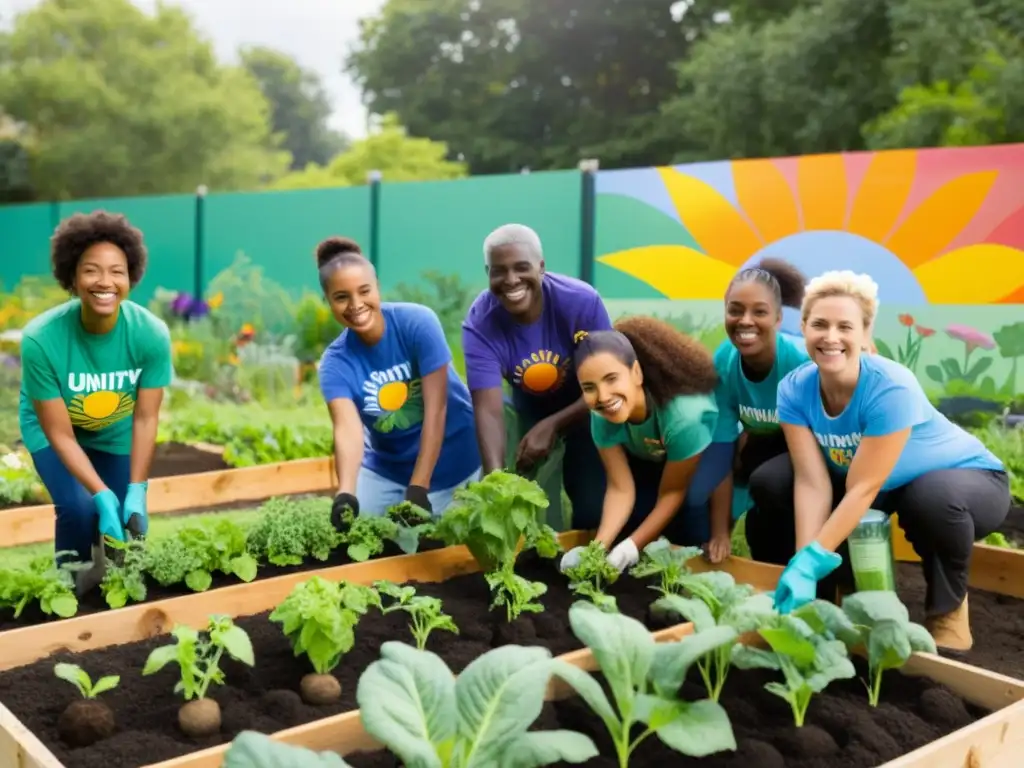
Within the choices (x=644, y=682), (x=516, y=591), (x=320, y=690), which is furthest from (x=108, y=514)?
(x=644, y=682)

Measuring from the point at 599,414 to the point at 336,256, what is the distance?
1.17m

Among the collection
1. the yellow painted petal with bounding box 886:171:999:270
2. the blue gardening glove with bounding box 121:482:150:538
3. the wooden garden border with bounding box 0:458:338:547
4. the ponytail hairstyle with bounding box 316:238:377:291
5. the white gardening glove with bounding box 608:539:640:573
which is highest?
the yellow painted petal with bounding box 886:171:999:270

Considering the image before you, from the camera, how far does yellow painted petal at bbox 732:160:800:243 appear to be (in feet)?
21.9

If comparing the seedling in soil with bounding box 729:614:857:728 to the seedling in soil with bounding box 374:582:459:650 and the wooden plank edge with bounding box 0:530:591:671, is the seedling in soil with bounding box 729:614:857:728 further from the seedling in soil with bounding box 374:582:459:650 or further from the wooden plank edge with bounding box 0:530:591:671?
the wooden plank edge with bounding box 0:530:591:671

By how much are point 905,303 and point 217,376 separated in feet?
19.3

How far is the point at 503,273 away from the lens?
3711mm

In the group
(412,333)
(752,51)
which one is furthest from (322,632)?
(752,51)

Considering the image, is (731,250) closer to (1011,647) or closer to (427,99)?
(1011,647)

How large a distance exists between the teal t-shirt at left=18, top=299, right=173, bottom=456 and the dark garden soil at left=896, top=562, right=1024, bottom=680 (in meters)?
2.78

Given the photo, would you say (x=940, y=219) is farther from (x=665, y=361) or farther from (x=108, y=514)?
(x=108, y=514)

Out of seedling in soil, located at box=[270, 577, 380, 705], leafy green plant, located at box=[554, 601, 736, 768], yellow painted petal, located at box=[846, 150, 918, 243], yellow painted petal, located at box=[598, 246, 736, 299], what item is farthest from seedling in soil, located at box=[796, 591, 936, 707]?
yellow painted petal, located at box=[598, 246, 736, 299]

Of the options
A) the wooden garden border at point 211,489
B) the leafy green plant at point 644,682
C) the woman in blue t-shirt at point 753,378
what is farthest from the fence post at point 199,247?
the leafy green plant at point 644,682

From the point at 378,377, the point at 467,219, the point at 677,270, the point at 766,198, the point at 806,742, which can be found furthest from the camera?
the point at 467,219

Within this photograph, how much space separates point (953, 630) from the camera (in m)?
3.21
